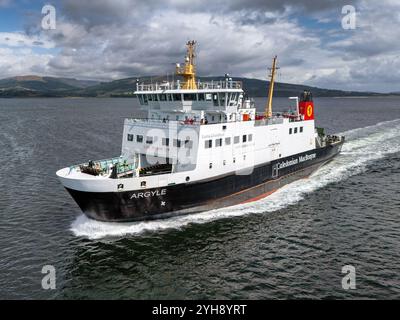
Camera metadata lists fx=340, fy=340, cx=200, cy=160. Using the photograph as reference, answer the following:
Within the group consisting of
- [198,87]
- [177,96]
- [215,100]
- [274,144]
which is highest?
[198,87]

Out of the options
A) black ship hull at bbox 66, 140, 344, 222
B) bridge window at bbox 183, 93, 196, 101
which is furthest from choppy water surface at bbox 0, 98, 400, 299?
bridge window at bbox 183, 93, 196, 101

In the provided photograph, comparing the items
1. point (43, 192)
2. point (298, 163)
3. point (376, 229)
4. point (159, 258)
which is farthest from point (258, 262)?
point (43, 192)

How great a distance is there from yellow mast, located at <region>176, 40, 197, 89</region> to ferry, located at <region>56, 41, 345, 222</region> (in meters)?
0.07

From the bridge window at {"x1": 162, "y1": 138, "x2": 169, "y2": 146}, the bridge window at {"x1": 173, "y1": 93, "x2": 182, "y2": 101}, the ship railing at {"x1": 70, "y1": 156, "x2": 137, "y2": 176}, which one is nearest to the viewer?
the ship railing at {"x1": 70, "y1": 156, "x2": 137, "y2": 176}

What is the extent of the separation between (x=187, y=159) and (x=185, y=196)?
2525mm

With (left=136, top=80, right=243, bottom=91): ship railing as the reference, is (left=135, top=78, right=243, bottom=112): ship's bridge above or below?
below

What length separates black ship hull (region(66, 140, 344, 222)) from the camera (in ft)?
67.2

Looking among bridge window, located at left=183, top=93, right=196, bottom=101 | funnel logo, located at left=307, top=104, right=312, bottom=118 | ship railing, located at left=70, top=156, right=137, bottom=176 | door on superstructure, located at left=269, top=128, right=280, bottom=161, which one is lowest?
ship railing, located at left=70, top=156, right=137, bottom=176

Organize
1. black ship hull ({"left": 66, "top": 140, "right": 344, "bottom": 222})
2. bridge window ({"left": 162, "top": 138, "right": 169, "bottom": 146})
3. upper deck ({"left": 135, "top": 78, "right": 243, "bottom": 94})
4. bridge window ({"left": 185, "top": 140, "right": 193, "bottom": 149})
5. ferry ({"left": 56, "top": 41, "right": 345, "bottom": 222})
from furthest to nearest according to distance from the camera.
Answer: upper deck ({"left": 135, "top": 78, "right": 243, "bottom": 94}) → bridge window ({"left": 162, "top": 138, "right": 169, "bottom": 146}) → bridge window ({"left": 185, "top": 140, "right": 193, "bottom": 149}) → ferry ({"left": 56, "top": 41, "right": 345, "bottom": 222}) → black ship hull ({"left": 66, "top": 140, "right": 344, "bottom": 222})

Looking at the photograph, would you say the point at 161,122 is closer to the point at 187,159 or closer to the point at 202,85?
the point at 187,159

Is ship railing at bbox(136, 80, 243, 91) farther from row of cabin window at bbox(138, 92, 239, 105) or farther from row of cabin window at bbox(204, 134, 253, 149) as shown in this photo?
row of cabin window at bbox(204, 134, 253, 149)

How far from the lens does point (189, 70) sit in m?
26.0

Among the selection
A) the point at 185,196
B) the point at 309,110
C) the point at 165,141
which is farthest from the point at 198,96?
the point at 309,110

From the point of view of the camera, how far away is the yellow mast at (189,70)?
1022 inches
